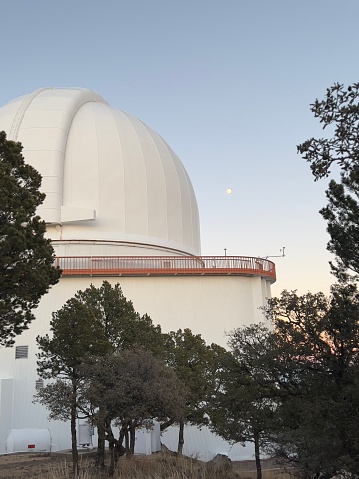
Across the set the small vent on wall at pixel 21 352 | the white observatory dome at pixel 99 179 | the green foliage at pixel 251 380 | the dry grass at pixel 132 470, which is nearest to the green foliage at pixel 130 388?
the dry grass at pixel 132 470

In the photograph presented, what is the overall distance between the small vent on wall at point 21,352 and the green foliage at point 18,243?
13.4 meters

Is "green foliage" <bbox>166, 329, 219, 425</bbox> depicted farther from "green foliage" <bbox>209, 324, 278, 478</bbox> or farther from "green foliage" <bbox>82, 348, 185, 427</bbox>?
"green foliage" <bbox>209, 324, 278, 478</bbox>

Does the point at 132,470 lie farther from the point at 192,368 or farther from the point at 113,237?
the point at 113,237

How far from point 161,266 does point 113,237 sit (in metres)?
2.62

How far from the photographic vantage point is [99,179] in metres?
28.1

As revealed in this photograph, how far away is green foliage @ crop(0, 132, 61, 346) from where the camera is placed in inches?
423

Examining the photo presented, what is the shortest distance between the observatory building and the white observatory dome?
2.0 inches

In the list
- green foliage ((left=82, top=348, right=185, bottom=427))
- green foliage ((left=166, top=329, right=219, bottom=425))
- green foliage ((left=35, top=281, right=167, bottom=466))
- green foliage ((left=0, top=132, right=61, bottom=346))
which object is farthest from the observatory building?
green foliage ((left=0, top=132, right=61, bottom=346))

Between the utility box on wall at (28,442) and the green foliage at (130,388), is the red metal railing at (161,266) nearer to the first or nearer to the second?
the utility box on wall at (28,442)

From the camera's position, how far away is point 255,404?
14039 mm

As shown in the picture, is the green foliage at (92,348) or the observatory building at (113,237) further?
the observatory building at (113,237)

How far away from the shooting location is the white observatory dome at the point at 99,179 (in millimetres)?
27219

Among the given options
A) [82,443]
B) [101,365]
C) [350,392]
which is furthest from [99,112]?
[350,392]

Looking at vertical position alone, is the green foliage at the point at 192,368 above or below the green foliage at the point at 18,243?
below
